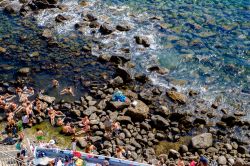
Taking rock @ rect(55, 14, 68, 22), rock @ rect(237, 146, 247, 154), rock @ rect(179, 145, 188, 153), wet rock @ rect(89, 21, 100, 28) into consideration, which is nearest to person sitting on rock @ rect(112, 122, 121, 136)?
rock @ rect(179, 145, 188, 153)

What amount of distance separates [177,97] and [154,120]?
12.5 ft

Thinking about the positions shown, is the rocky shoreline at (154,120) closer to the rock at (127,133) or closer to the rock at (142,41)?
the rock at (127,133)

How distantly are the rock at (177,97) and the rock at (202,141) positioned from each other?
4586mm

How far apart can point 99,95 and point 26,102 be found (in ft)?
20.6

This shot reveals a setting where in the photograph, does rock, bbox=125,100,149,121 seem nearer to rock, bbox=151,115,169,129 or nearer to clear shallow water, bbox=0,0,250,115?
rock, bbox=151,115,169,129

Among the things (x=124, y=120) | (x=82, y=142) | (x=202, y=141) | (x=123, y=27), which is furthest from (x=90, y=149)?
(x=123, y=27)

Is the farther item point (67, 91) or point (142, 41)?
point (142, 41)

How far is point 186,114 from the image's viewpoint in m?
34.3

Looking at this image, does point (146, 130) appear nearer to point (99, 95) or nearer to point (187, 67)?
point (99, 95)

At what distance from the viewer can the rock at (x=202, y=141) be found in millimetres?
30906

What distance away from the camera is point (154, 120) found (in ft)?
109

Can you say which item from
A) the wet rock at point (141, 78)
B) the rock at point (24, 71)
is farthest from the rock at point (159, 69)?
the rock at point (24, 71)

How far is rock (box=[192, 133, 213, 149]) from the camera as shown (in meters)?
30.9

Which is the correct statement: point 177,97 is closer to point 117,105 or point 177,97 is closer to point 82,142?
point 117,105
